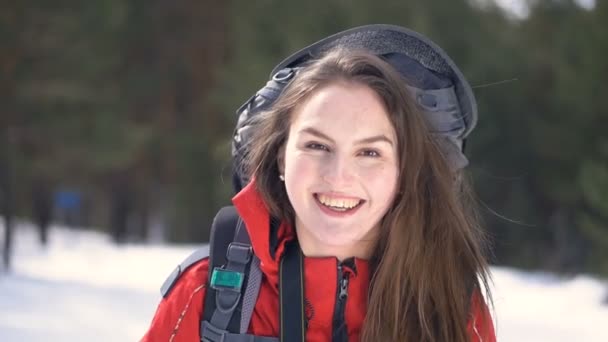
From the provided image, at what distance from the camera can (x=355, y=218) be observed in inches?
69.3

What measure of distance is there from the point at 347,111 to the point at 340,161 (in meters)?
0.11

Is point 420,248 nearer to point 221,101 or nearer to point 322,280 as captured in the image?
point 322,280

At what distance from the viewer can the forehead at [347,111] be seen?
171 cm

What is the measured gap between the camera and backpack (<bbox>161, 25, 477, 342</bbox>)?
5.49ft

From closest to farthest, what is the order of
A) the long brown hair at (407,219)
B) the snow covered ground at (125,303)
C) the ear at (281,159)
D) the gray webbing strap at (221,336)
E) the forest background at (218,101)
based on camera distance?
1. the gray webbing strap at (221,336)
2. the long brown hair at (407,219)
3. the ear at (281,159)
4. the snow covered ground at (125,303)
5. the forest background at (218,101)

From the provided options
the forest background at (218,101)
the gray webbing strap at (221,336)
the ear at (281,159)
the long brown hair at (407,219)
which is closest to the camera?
the gray webbing strap at (221,336)

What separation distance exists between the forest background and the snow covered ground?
1260mm

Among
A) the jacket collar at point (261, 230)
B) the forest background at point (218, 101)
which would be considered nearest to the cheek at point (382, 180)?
the jacket collar at point (261, 230)

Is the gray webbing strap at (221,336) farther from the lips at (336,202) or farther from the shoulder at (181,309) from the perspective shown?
the lips at (336,202)

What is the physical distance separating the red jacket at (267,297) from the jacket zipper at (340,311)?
0.01 metres

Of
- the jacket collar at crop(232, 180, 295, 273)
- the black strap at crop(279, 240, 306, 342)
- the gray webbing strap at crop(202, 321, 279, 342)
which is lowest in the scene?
the gray webbing strap at crop(202, 321, 279, 342)

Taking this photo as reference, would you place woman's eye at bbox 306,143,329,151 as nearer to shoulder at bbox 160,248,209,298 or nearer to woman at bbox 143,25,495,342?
woman at bbox 143,25,495,342

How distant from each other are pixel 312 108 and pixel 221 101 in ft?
54.3

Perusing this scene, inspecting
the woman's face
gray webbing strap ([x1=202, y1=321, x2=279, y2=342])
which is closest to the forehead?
the woman's face
